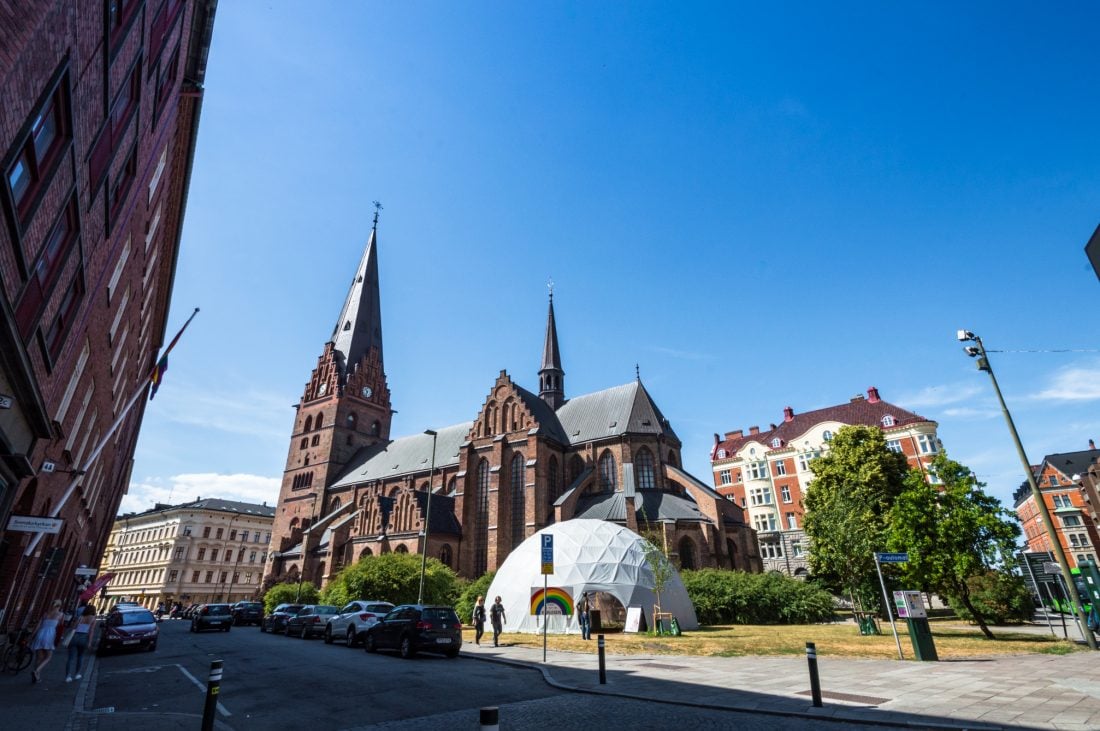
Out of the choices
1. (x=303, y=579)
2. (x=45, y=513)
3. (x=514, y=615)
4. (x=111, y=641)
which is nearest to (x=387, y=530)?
(x=303, y=579)

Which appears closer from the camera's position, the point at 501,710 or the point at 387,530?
the point at 501,710

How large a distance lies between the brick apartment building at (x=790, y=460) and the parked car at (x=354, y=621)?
4269cm

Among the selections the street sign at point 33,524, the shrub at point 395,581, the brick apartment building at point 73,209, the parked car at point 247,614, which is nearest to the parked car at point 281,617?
the shrub at point 395,581

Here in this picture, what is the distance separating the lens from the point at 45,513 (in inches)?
530

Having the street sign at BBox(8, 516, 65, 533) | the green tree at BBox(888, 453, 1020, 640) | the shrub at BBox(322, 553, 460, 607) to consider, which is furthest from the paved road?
the shrub at BBox(322, 553, 460, 607)

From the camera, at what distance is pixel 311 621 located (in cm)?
2416

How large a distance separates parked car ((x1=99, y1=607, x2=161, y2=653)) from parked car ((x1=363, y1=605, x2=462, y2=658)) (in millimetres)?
8741

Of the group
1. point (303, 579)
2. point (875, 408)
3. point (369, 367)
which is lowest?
point (303, 579)

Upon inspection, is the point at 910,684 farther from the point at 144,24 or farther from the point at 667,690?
the point at 144,24

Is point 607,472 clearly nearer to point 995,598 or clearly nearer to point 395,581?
Answer: point 395,581

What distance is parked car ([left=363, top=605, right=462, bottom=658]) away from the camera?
15.7m

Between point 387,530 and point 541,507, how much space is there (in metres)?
12.9

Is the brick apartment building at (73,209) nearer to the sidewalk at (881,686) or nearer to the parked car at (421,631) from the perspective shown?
the parked car at (421,631)

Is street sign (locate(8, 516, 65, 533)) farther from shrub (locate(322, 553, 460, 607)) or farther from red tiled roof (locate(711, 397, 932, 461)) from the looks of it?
red tiled roof (locate(711, 397, 932, 461))
